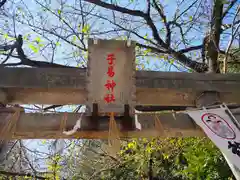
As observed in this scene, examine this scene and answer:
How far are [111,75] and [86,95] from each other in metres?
0.29

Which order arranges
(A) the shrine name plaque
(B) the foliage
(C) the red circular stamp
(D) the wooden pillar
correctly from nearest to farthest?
1. (C) the red circular stamp
2. (A) the shrine name plaque
3. (D) the wooden pillar
4. (B) the foliage

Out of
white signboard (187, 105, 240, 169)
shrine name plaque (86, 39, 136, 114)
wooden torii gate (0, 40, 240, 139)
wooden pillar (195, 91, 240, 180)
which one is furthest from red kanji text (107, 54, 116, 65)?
wooden pillar (195, 91, 240, 180)

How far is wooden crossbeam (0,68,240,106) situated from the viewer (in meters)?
2.54

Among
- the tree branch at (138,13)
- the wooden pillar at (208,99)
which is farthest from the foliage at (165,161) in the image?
the tree branch at (138,13)

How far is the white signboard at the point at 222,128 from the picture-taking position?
7.22 ft

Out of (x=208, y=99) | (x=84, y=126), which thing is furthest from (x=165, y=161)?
(x=84, y=126)

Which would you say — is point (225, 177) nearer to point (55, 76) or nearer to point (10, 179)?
point (55, 76)

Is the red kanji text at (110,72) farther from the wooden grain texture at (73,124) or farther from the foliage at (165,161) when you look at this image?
the foliage at (165,161)

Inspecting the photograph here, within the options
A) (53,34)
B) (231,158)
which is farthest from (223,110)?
(53,34)

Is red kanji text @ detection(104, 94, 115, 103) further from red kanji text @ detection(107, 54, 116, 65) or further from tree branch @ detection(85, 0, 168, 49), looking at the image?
tree branch @ detection(85, 0, 168, 49)

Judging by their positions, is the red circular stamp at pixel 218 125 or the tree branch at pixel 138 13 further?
the tree branch at pixel 138 13

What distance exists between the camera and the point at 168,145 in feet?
17.9

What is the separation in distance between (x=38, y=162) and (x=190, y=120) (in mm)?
5052

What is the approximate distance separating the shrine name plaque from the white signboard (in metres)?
0.61
